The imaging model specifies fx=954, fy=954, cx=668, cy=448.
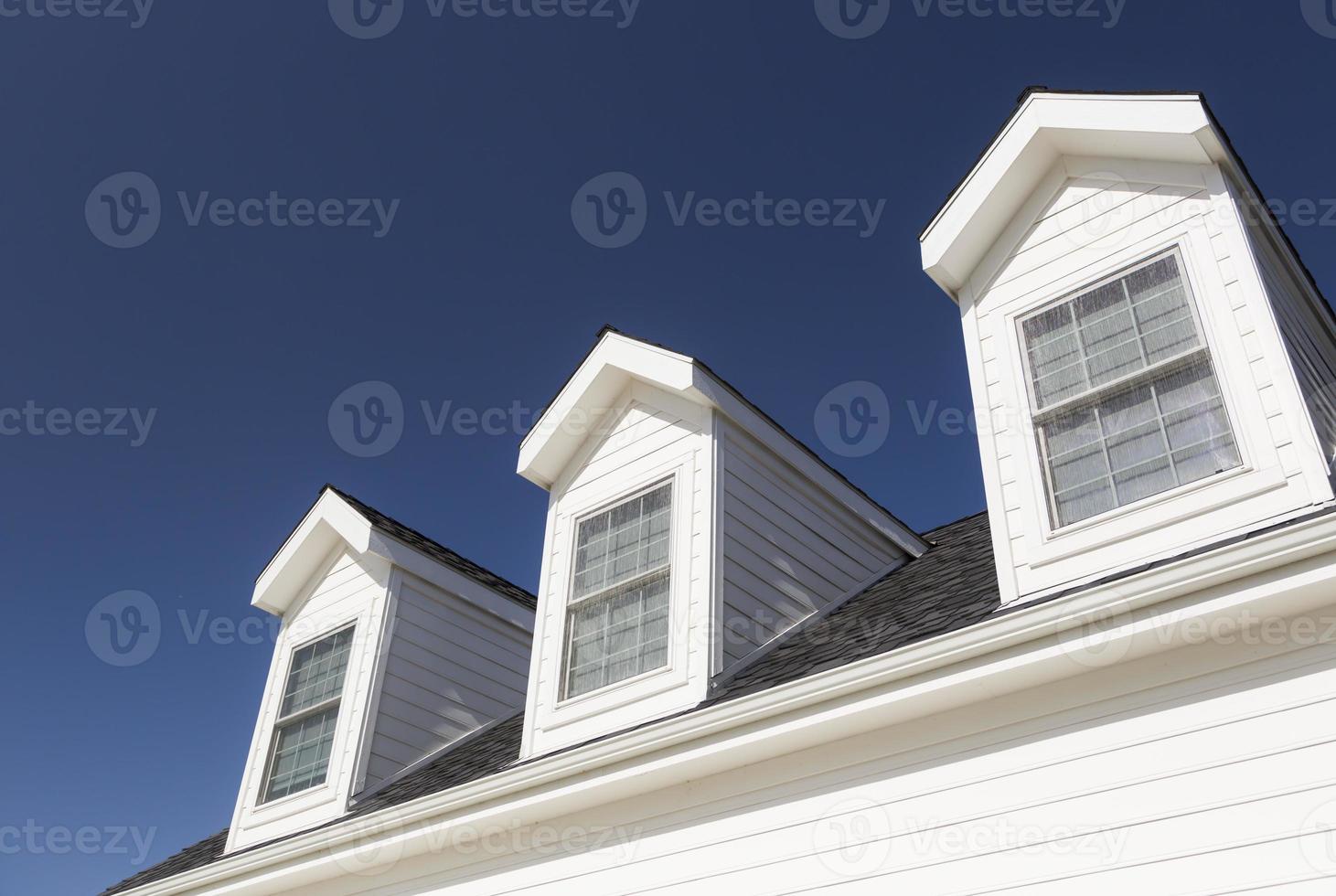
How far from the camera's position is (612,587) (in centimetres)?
718

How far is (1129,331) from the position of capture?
17.2 ft

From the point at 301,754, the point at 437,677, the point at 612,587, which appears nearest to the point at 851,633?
the point at 612,587

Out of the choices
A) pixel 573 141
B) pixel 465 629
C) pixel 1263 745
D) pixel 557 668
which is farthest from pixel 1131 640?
pixel 573 141

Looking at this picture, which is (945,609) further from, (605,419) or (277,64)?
(277,64)

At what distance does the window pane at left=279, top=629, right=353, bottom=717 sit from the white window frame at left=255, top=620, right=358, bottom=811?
3 cm

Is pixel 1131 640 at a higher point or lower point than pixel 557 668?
lower

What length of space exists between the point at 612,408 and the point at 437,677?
11.7ft

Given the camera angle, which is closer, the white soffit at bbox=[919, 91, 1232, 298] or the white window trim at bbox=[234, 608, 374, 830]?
the white soffit at bbox=[919, 91, 1232, 298]

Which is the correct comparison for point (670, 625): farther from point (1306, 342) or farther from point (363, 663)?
point (1306, 342)

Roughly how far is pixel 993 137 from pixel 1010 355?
148cm

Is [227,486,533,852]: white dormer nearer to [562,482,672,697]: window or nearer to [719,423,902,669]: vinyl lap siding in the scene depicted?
[562,482,672,697]: window

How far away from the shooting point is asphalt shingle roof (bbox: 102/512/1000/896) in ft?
18.1

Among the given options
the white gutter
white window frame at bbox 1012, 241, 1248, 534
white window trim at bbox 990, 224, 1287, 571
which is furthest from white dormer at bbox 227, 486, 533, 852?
white window frame at bbox 1012, 241, 1248, 534

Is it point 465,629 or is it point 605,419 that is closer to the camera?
point 605,419
